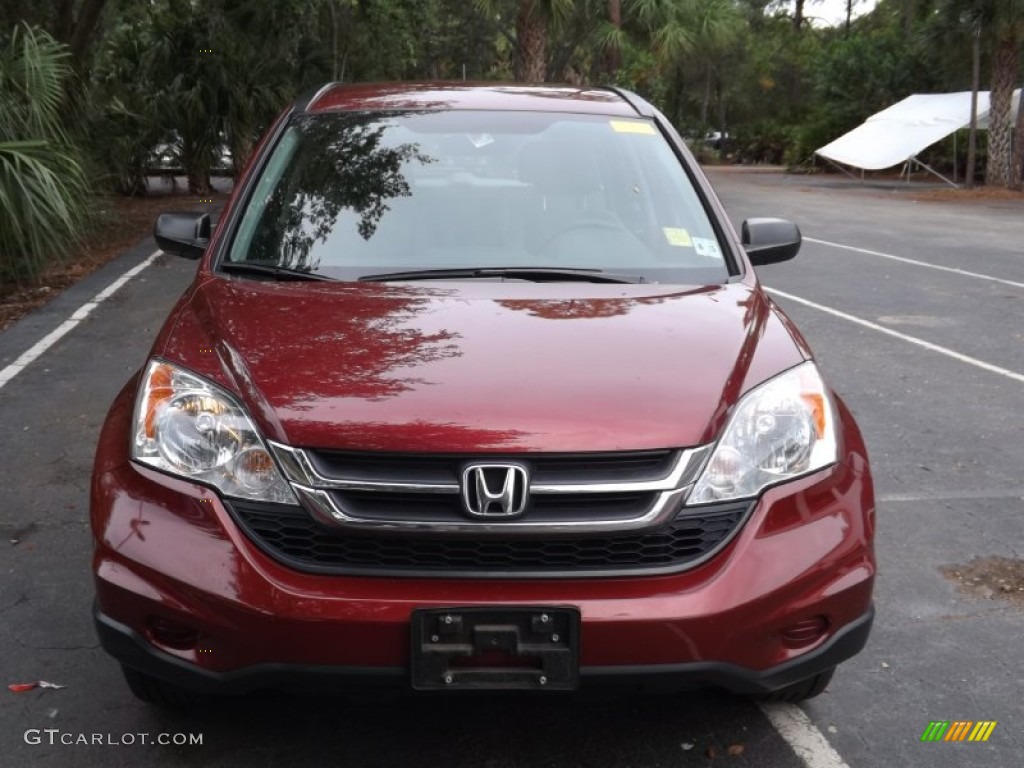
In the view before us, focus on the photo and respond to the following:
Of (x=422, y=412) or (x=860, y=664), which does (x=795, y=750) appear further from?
(x=422, y=412)

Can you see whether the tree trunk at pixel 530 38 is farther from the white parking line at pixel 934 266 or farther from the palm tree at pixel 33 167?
the palm tree at pixel 33 167

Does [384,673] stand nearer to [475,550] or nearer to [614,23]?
[475,550]

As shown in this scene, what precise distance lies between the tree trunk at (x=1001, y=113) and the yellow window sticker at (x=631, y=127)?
26.7 meters

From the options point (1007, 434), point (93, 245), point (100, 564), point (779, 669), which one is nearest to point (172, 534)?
point (100, 564)

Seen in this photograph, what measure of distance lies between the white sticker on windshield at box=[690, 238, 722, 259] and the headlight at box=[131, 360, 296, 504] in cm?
167

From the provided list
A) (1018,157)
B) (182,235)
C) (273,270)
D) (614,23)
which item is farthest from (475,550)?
(1018,157)

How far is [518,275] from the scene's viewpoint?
3432 mm

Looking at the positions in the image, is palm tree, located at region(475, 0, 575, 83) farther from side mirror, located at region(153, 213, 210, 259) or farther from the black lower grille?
the black lower grille

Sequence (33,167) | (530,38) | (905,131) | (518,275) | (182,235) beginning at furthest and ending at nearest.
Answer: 1. (905,131)
2. (530,38)
3. (33,167)
4. (182,235)
5. (518,275)

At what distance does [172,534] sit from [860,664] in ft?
6.96

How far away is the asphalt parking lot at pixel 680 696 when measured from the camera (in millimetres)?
2965

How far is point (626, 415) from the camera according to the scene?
2531 mm

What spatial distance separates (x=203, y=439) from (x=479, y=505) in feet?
2.22

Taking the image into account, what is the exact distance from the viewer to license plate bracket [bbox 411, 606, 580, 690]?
240cm
